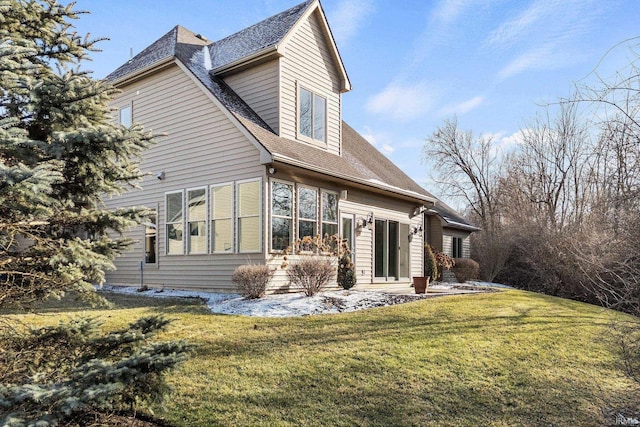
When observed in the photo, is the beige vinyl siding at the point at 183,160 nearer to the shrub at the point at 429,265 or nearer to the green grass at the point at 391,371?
the green grass at the point at 391,371

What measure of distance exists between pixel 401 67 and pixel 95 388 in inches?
589

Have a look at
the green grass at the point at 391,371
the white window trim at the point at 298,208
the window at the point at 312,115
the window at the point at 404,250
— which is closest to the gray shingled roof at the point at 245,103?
the window at the point at 312,115

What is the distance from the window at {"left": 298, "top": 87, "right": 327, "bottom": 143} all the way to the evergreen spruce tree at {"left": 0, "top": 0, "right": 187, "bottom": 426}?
814 cm

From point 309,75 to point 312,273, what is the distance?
574 centimetres

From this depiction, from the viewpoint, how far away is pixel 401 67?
15.8m

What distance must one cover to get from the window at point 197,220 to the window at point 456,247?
14.2m

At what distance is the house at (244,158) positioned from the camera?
1055 centimetres

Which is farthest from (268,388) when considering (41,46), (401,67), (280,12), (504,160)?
(504,160)

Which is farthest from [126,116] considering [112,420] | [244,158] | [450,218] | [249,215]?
[450,218]

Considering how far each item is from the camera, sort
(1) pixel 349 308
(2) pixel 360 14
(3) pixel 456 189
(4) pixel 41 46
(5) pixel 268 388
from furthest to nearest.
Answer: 1. (3) pixel 456 189
2. (2) pixel 360 14
3. (1) pixel 349 308
4. (5) pixel 268 388
5. (4) pixel 41 46

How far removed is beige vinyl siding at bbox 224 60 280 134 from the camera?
11414 millimetres

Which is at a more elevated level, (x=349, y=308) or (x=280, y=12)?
(x=280, y=12)

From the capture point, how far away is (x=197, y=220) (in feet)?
37.7

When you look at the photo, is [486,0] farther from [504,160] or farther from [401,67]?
[504,160]
